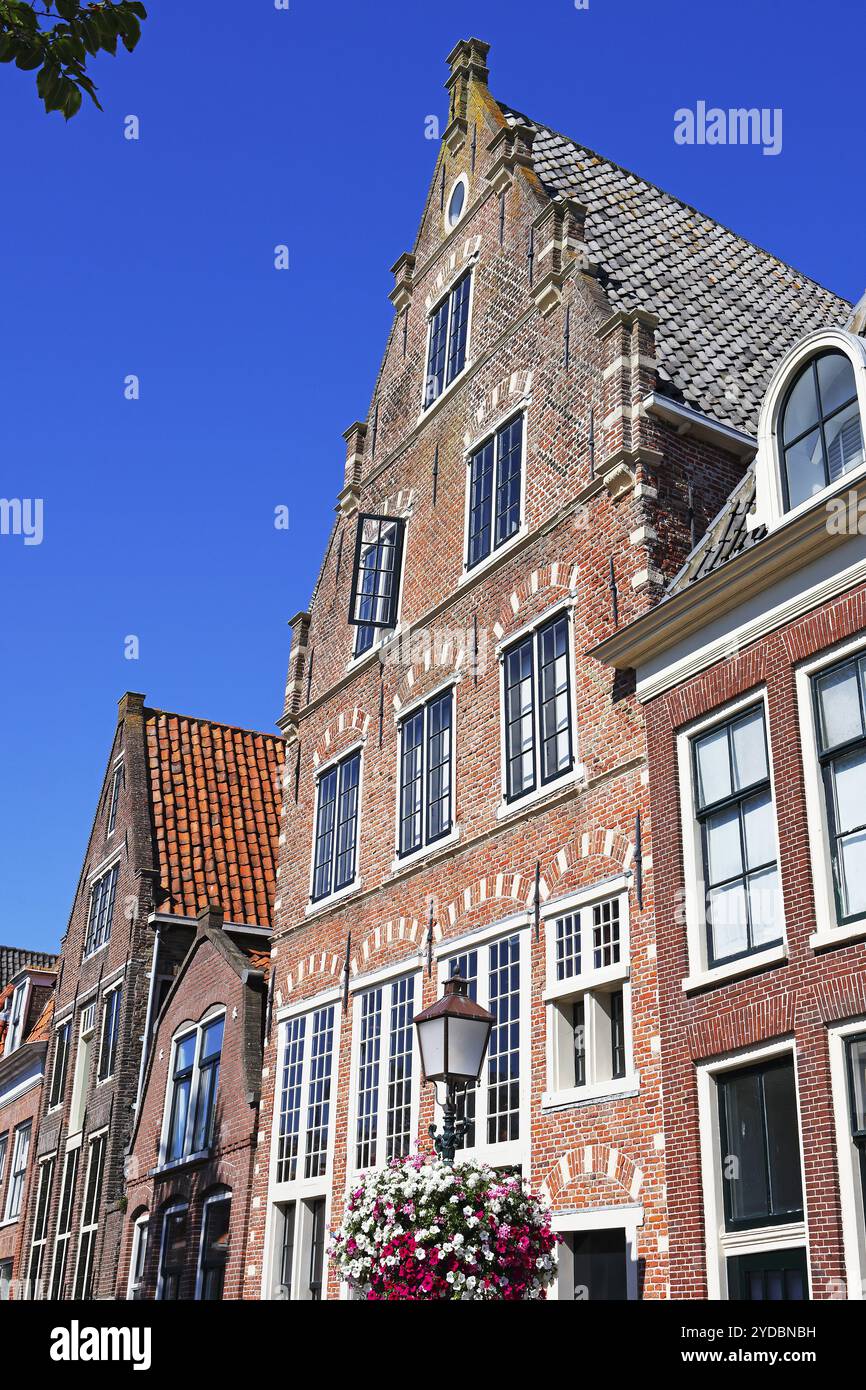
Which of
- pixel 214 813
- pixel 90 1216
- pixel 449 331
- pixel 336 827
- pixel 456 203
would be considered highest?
pixel 456 203

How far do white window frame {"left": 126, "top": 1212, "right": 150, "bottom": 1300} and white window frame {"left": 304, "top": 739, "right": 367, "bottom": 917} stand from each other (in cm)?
732

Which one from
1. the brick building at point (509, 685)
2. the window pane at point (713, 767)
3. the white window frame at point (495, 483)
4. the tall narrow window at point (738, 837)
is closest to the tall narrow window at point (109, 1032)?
the brick building at point (509, 685)

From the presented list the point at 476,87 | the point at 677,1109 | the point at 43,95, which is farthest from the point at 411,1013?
the point at 476,87

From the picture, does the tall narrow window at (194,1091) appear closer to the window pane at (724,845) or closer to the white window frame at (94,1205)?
the white window frame at (94,1205)

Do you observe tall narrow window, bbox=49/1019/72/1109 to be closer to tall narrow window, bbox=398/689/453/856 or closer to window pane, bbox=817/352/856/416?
tall narrow window, bbox=398/689/453/856

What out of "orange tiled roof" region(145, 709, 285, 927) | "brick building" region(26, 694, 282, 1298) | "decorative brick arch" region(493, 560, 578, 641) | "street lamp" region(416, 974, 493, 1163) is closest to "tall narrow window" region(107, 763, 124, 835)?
"brick building" region(26, 694, 282, 1298)

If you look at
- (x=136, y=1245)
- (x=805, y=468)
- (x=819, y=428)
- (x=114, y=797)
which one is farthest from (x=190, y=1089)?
(x=819, y=428)

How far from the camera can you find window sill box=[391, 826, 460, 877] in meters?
17.2

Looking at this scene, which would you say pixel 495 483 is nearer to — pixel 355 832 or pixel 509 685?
pixel 509 685

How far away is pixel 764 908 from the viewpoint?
39.3ft

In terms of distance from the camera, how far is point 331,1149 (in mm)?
18359

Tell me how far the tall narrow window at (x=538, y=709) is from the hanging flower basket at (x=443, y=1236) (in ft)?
17.1
